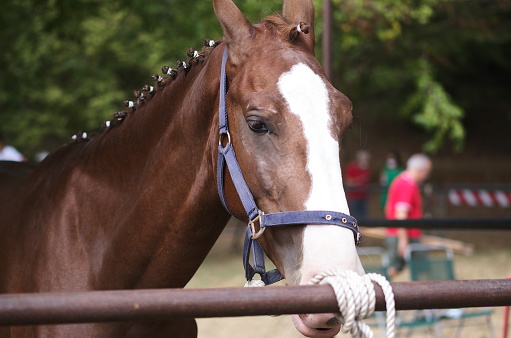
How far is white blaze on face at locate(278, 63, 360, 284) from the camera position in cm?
178

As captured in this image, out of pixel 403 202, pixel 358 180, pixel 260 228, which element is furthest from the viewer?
pixel 358 180

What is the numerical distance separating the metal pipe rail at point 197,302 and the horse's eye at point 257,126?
60cm

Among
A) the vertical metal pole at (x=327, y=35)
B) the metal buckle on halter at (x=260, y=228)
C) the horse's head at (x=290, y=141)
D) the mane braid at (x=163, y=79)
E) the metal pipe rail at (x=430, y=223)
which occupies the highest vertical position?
the vertical metal pole at (x=327, y=35)

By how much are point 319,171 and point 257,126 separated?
280 mm

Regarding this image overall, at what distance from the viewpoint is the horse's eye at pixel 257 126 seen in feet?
6.63

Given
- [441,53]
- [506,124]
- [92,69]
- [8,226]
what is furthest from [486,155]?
[8,226]

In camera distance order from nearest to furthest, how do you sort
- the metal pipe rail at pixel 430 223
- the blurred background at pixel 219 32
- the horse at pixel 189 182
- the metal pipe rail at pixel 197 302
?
the metal pipe rail at pixel 197 302 → the horse at pixel 189 182 → the metal pipe rail at pixel 430 223 → the blurred background at pixel 219 32

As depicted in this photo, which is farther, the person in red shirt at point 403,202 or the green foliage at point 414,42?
the green foliage at point 414,42

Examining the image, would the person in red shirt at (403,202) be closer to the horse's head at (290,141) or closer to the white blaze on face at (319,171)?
the horse's head at (290,141)

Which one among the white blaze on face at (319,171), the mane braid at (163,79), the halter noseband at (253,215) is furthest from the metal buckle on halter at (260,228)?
the mane braid at (163,79)

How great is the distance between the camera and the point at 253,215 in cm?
203

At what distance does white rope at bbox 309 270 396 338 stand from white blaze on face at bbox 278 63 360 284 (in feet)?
0.29

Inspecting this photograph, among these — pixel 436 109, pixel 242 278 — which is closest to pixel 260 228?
pixel 242 278

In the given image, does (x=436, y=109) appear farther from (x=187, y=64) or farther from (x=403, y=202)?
(x=187, y=64)
